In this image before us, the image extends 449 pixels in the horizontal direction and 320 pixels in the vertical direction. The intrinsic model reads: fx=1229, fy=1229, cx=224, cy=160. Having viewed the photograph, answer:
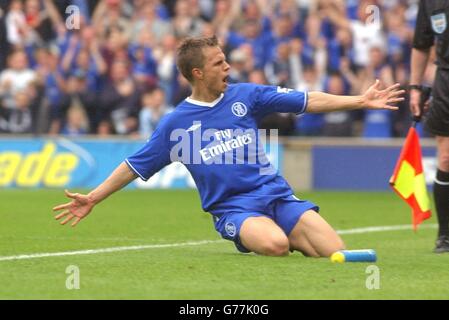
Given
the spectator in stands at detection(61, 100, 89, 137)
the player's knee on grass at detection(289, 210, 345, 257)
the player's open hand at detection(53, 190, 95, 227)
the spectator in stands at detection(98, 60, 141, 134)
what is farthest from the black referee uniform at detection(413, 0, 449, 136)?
the spectator in stands at detection(61, 100, 89, 137)

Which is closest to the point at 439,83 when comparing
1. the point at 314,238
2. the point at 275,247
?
the point at 314,238

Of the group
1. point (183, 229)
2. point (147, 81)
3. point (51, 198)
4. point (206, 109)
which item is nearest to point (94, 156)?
point (147, 81)

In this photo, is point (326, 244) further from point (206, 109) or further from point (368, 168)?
point (368, 168)

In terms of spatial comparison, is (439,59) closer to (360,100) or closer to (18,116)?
(360,100)

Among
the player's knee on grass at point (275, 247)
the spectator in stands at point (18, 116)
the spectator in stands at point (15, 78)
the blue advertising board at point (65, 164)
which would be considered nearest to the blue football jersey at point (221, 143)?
the player's knee on grass at point (275, 247)

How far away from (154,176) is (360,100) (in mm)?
10499

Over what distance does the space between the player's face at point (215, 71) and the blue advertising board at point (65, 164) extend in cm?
1007

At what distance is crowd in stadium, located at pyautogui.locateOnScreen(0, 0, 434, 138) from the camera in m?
18.7

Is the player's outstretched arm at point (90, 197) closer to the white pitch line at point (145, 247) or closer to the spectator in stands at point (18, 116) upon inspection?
the white pitch line at point (145, 247)

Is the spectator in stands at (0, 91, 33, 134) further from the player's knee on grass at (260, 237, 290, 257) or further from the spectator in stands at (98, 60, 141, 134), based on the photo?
the player's knee on grass at (260, 237, 290, 257)

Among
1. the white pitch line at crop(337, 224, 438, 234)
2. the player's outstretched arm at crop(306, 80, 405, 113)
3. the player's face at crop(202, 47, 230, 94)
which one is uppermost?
the player's face at crop(202, 47, 230, 94)

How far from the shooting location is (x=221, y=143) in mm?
8680

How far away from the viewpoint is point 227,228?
8.67m

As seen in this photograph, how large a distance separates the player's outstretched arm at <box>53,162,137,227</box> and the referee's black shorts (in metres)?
2.41
